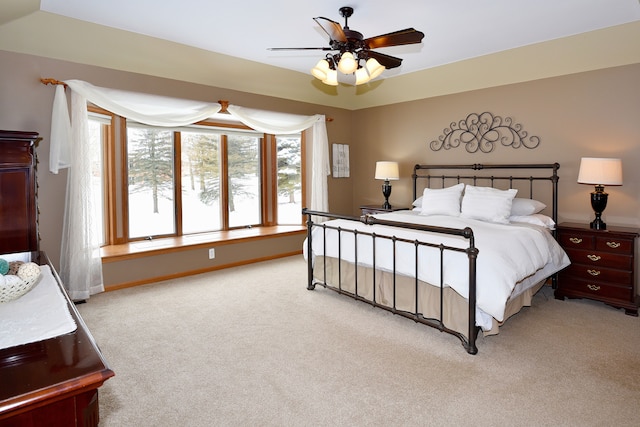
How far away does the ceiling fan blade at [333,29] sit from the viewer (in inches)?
104

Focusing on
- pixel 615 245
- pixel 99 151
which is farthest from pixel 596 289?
pixel 99 151

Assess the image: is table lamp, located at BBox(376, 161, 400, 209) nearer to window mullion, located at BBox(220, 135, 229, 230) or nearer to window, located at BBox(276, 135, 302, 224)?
window, located at BBox(276, 135, 302, 224)

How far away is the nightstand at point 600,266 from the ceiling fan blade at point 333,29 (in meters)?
2.77

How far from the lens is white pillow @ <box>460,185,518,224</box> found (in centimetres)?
400

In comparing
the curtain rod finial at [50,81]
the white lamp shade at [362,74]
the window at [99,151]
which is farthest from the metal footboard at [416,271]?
the curtain rod finial at [50,81]

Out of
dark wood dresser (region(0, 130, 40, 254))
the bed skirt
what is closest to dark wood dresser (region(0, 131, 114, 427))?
dark wood dresser (region(0, 130, 40, 254))

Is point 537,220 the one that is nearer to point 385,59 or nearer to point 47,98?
point 385,59

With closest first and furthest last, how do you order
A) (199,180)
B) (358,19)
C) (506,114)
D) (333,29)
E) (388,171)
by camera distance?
(333,29), (358,19), (506,114), (199,180), (388,171)

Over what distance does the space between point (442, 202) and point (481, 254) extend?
69.5 inches

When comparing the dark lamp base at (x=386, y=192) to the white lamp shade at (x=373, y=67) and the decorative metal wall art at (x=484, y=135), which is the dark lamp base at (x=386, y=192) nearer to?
the decorative metal wall art at (x=484, y=135)

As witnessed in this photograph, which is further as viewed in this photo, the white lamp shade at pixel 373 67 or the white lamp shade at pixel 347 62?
the white lamp shade at pixel 373 67

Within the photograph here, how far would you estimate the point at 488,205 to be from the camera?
13.4ft

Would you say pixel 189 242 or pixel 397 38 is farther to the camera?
pixel 189 242

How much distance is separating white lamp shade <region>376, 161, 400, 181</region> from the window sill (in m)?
1.40
